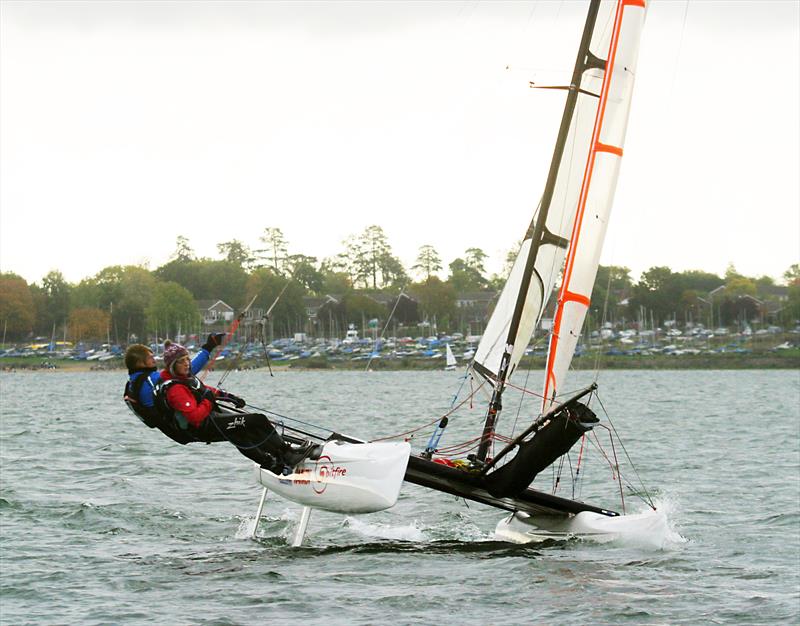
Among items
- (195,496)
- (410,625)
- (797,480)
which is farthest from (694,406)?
(410,625)

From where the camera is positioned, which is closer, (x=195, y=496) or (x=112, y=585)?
(x=112, y=585)

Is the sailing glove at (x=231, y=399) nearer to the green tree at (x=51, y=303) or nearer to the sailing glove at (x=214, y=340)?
the sailing glove at (x=214, y=340)

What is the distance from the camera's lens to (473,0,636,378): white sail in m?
11.7

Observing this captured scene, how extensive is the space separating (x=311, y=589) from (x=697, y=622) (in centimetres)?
302

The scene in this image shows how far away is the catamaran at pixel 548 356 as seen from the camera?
10.3 metres

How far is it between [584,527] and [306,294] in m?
101

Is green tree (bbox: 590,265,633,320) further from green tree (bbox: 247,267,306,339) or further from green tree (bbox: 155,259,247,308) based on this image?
green tree (bbox: 155,259,247,308)

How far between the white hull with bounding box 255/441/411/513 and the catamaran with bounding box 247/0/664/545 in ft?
0.04

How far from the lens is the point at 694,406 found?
39531mm

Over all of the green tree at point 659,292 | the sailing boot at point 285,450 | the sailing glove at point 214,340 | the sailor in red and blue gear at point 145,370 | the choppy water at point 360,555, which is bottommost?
the choppy water at point 360,555

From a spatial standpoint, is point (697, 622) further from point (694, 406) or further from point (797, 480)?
point (694, 406)

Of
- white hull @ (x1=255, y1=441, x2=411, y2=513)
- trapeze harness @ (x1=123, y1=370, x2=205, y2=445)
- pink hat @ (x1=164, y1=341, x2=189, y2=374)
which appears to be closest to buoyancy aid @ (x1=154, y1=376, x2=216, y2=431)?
trapeze harness @ (x1=123, y1=370, x2=205, y2=445)

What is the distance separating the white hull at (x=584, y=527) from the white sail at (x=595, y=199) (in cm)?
132

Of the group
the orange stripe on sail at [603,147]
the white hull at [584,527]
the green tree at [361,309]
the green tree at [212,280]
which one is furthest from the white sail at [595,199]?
the green tree at [212,280]
